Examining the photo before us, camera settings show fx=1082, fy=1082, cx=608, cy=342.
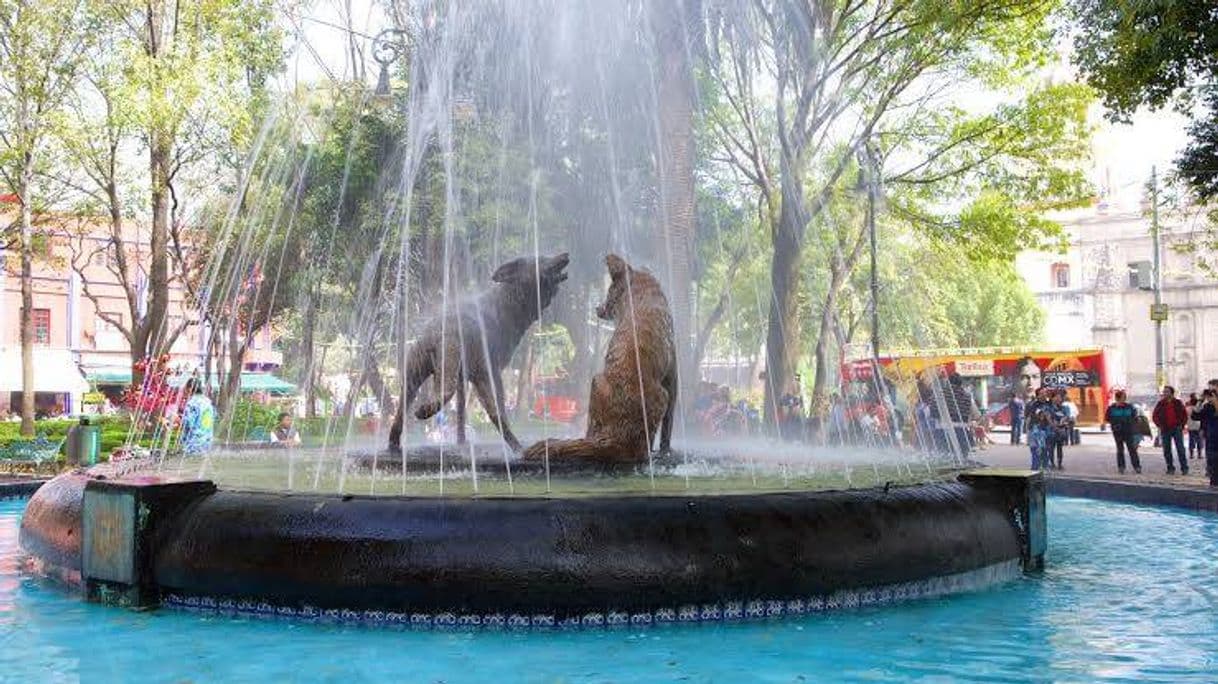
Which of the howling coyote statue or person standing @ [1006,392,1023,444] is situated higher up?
the howling coyote statue

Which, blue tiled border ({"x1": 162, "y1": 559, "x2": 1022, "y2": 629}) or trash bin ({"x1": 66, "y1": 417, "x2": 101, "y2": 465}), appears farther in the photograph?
trash bin ({"x1": 66, "y1": 417, "x2": 101, "y2": 465})

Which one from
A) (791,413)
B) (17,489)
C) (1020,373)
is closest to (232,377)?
(17,489)

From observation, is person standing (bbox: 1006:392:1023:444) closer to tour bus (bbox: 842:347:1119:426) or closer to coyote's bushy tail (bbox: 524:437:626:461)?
tour bus (bbox: 842:347:1119:426)

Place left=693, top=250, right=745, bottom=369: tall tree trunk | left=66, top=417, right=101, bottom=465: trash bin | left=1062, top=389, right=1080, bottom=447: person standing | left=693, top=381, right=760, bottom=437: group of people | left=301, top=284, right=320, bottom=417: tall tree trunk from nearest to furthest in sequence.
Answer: left=66, top=417, right=101, bottom=465: trash bin, left=693, top=381, right=760, bottom=437: group of people, left=693, top=250, right=745, bottom=369: tall tree trunk, left=1062, top=389, right=1080, bottom=447: person standing, left=301, top=284, right=320, bottom=417: tall tree trunk

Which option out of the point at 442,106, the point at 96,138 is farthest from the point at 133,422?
the point at 442,106

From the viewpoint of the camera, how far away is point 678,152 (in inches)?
688

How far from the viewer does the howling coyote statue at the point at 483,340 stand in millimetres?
8945

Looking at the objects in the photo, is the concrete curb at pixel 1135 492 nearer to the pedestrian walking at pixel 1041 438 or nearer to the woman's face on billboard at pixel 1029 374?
the pedestrian walking at pixel 1041 438

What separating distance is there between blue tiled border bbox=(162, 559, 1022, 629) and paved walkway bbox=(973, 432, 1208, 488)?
9043 mm

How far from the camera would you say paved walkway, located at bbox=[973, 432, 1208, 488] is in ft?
51.8

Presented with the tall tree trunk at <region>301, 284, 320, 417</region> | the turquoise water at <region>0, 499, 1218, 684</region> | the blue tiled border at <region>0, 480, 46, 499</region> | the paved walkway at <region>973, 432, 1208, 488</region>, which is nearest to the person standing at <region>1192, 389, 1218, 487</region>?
the paved walkway at <region>973, 432, 1208, 488</region>

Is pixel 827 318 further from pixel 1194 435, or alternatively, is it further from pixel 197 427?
pixel 197 427

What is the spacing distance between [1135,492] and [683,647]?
10.0m

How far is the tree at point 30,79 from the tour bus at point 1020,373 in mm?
25198
